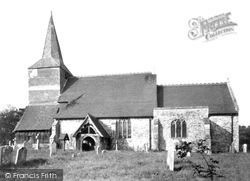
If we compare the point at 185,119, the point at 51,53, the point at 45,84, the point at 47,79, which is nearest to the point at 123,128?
the point at 185,119

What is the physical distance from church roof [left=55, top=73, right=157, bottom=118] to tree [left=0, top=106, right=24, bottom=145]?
2476cm

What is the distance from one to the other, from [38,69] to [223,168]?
1059 inches

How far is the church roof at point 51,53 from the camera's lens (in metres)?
37.2

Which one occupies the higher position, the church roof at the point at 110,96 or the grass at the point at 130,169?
the church roof at the point at 110,96

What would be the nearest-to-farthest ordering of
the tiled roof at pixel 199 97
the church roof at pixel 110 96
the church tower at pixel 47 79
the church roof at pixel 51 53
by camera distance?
the tiled roof at pixel 199 97
the church roof at pixel 110 96
the church tower at pixel 47 79
the church roof at pixel 51 53

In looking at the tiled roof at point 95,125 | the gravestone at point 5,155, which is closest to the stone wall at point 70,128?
the tiled roof at point 95,125

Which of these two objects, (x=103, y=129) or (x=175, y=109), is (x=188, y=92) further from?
(x=103, y=129)

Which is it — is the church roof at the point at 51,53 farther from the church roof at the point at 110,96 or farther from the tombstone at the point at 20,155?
the tombstone at the point at 20,155

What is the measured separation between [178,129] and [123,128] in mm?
5761

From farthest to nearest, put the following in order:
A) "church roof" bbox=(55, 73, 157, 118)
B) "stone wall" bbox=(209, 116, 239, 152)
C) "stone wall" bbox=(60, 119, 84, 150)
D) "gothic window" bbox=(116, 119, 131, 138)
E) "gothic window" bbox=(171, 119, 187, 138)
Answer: "church roof" bbox=(55, 73, 157, 118), "stone wall" bbox=(60, 119, 84, 150), "gothic window" bbox=(116, 119, 131, 138), "stone wall" bbox=(209, 116, 239, 152), "gothic window" bbox=(171, 119, 187, 138)

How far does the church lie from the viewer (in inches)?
1193

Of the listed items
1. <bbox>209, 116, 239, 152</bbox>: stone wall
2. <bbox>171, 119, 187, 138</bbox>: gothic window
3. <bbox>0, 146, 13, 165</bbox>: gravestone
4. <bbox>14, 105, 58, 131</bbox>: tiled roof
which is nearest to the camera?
<bbox>0, 146, 13, 165</bbox>: gravestone

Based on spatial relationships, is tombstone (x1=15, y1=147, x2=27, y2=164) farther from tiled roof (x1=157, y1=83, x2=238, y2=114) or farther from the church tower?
tiled roof (x1=157, y1=83, x2=238, y2=114)

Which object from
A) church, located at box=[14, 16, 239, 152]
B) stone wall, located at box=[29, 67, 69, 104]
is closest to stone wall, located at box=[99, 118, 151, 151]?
church, located at box=[14, 16, 239, 152]
